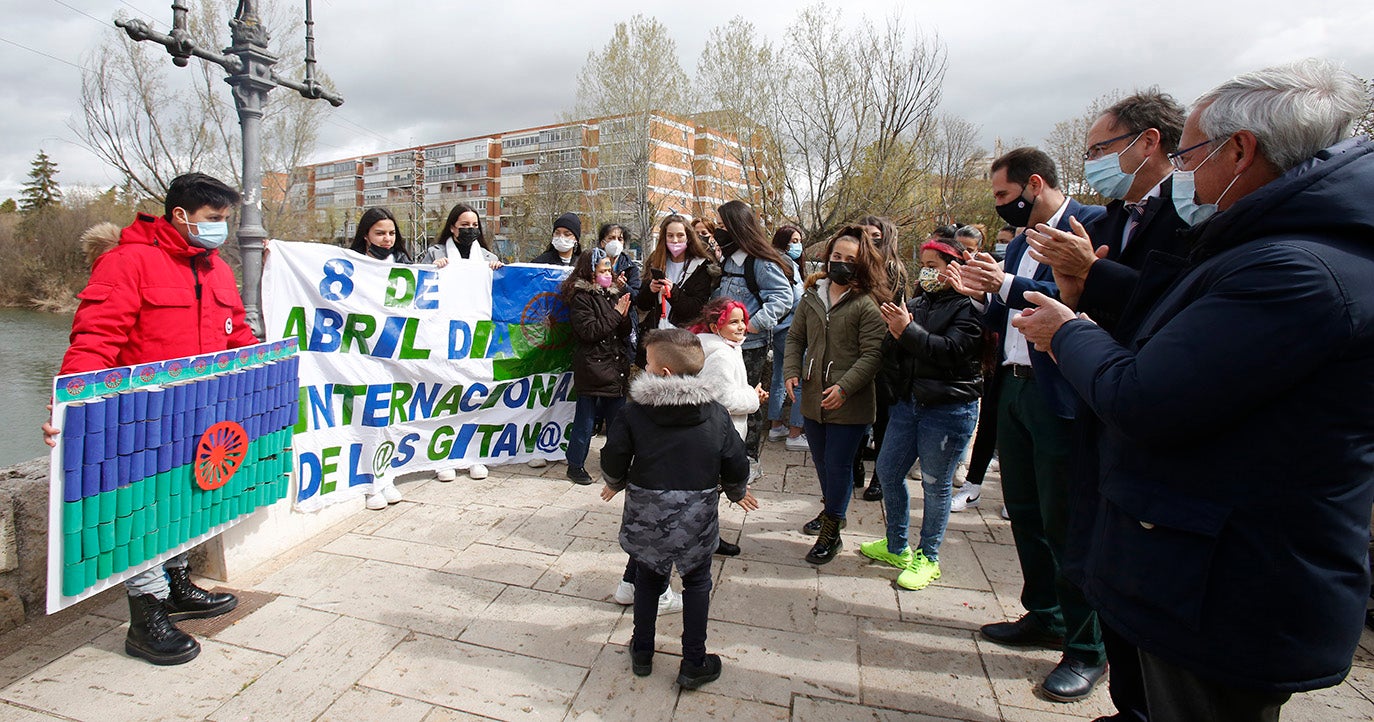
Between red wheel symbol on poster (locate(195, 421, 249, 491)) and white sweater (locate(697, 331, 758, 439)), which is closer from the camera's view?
red wheel symbol on poster (locate(195, 421, 249, 491))

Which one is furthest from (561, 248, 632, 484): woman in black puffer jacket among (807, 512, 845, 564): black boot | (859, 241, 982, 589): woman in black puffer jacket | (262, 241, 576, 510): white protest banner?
(859, 241, 982, 589): woman in black puffer jacket

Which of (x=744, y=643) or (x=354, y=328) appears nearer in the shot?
(x=744, y=643)

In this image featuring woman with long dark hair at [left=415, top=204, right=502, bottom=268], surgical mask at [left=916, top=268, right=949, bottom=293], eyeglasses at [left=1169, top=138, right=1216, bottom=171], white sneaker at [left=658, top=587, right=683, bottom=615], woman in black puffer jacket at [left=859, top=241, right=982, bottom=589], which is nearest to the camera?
eyeglasses at [left=1169, top=138, right=1216, bottom=171]

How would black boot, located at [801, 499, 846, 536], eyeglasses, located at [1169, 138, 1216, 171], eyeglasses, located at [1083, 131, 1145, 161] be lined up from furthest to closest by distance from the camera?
black boot, located at [801, 499, 846, 536] → eyeglasses, located at [1083, 131, 1145, 161] → eyeglasses, located at [1169, 138, 1216, 171]

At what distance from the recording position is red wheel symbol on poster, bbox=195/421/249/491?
2967 mm

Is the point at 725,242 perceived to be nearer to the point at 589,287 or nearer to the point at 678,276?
the point at 678,276

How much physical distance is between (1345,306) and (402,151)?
10729cm

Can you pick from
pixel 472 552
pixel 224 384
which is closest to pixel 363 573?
pixel 472 552

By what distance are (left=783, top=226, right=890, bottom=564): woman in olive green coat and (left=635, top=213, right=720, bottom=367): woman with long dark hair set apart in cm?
120

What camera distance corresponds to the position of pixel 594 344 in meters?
5.01

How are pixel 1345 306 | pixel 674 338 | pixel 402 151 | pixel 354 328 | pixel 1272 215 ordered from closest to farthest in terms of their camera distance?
1. pixel 1345 306
2. pixel 1272 215
3. pixel 674 338
4. pixel 354 328
5. pixel 402 151

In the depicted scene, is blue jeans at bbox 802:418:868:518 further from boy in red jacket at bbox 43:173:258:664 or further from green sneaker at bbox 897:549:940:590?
boy in red jacket at bbox 43:173:258:664

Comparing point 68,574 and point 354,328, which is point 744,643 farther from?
point 354,328

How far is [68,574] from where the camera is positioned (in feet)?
8.11
